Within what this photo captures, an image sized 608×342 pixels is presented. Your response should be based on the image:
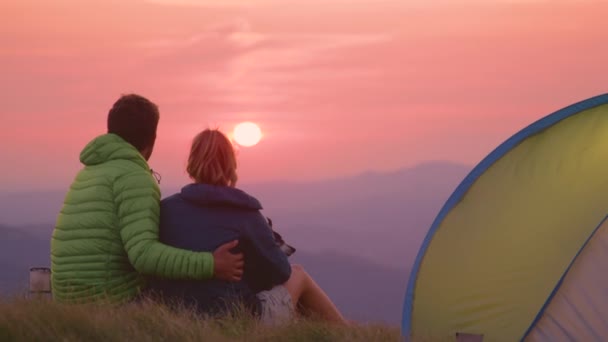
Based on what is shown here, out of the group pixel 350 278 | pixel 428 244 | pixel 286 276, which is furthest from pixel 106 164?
pixel 350 278

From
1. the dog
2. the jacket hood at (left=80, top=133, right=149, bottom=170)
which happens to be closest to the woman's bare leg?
the dog

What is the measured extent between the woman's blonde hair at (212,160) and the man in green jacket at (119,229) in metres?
0.35

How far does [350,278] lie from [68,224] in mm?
146680

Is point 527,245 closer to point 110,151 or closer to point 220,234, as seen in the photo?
point 220,234

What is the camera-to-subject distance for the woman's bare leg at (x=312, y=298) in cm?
1000

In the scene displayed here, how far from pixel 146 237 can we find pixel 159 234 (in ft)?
1.05

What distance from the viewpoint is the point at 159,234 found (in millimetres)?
9617

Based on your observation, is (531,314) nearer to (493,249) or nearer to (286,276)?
(493,249)

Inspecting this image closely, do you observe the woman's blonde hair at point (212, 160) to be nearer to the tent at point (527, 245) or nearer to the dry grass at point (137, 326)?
the dry grass at point (137, 326)

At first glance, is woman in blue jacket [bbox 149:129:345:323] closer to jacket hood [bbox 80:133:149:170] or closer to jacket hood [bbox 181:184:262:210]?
jacket hood [bbox 181:184:262:210]

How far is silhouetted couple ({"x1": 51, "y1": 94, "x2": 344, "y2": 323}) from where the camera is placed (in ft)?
30.6

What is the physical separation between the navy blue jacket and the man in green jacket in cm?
13

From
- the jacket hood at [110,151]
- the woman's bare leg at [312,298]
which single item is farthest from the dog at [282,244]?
the jacket hood at [110,151]

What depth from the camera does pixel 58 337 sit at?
26.7 feet
